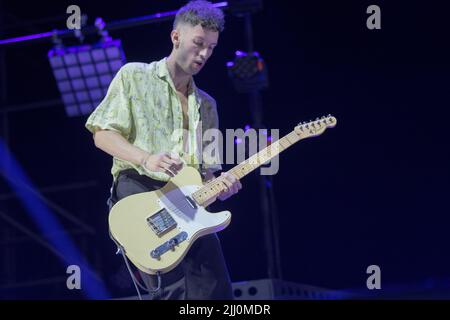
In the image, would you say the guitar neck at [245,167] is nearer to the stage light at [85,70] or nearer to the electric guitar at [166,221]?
the electric guitar at [166,221]

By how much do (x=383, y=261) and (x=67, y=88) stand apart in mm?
3290

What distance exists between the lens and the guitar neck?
3209 millimetres

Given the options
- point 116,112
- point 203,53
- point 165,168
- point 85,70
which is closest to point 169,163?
point 165,168

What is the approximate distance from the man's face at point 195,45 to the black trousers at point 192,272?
0.59 meters

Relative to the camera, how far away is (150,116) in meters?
3.27

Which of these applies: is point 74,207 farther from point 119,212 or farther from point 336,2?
point 119,212

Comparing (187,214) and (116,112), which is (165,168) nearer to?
(187,214)

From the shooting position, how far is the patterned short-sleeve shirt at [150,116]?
3.21 metres

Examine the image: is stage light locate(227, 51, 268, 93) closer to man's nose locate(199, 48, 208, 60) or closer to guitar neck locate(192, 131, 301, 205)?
guitar neck locate(192, 131, 301, 205)

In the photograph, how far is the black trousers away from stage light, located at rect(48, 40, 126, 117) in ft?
10.1

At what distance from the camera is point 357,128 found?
639cm

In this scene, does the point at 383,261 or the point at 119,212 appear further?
the point at 383,261

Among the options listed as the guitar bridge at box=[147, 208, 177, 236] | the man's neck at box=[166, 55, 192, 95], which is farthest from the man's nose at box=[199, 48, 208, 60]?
the guitar bridge at box=[147, 208, 177, 236]
